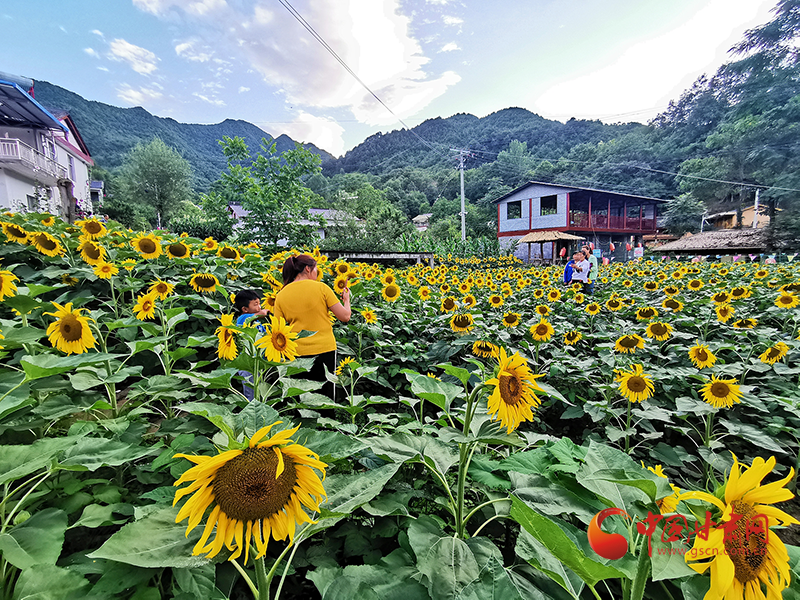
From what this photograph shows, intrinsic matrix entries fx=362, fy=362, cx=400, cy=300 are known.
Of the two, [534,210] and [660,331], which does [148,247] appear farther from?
[534,210]

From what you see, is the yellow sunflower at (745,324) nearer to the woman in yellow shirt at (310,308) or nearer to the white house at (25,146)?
the woman in yellow shirt at (310,308)

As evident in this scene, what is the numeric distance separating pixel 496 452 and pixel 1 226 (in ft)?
14.0

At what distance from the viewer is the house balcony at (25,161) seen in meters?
17.2

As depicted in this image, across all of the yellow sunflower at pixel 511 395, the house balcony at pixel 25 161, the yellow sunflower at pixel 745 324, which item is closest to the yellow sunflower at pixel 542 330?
the yellow sunflower at pixel 745 324

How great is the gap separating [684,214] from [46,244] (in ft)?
173

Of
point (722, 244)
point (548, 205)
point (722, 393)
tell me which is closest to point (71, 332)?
point (722, 393)

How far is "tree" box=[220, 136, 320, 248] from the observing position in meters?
7.95

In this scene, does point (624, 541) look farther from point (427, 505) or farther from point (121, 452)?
point (121, 452)

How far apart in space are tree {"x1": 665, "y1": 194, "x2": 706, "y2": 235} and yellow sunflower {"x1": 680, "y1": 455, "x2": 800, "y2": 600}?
164ft

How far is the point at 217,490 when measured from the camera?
0.65 meters

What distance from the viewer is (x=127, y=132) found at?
69062 millimetres

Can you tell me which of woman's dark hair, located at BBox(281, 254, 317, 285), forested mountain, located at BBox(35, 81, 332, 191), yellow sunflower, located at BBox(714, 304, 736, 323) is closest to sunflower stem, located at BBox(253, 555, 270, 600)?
woman's dark hair, located at BBox(281, 254, 317, 285)

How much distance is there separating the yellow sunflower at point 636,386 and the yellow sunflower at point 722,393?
32 centimetres

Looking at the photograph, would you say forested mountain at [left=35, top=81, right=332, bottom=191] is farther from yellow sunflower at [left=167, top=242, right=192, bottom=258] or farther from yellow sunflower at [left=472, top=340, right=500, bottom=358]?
yellow sunflower at [left=472, top=340, right=500, bottom=358]
